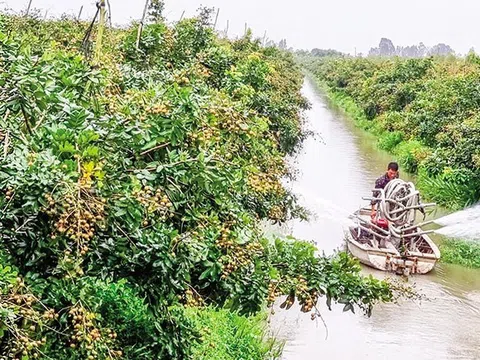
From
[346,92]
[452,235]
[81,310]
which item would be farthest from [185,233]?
[346,92]

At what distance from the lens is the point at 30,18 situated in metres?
12.5

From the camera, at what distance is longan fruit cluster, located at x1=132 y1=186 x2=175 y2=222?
2871mm

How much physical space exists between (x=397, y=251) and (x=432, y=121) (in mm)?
9684

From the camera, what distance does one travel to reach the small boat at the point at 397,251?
975 centimetres

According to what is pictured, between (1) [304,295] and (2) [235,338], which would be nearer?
(1) [304,295]

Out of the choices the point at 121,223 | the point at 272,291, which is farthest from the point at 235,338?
the point at 121,223

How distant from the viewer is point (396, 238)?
1022 centimetres

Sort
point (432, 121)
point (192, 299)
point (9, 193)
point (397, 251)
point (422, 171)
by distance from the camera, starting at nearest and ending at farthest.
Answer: point (9, 193), point (192, 299), point (397, 251), point (422, 171), point (432, 121)

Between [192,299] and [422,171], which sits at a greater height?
[422,171]

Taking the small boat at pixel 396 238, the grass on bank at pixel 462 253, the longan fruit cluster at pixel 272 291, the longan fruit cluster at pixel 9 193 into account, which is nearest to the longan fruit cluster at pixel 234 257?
the longan fruit cluster at pixel 272 291

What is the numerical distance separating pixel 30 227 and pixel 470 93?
1697cm

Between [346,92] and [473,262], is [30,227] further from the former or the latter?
[346,92]

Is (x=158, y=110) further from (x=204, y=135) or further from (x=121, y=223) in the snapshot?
(x=121, y=223)

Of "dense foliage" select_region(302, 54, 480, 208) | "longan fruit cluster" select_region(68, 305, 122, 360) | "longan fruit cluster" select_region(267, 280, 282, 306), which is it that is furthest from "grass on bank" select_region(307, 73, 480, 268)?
"longan fruit cluster" select_region(68, 305, 122, 360)
